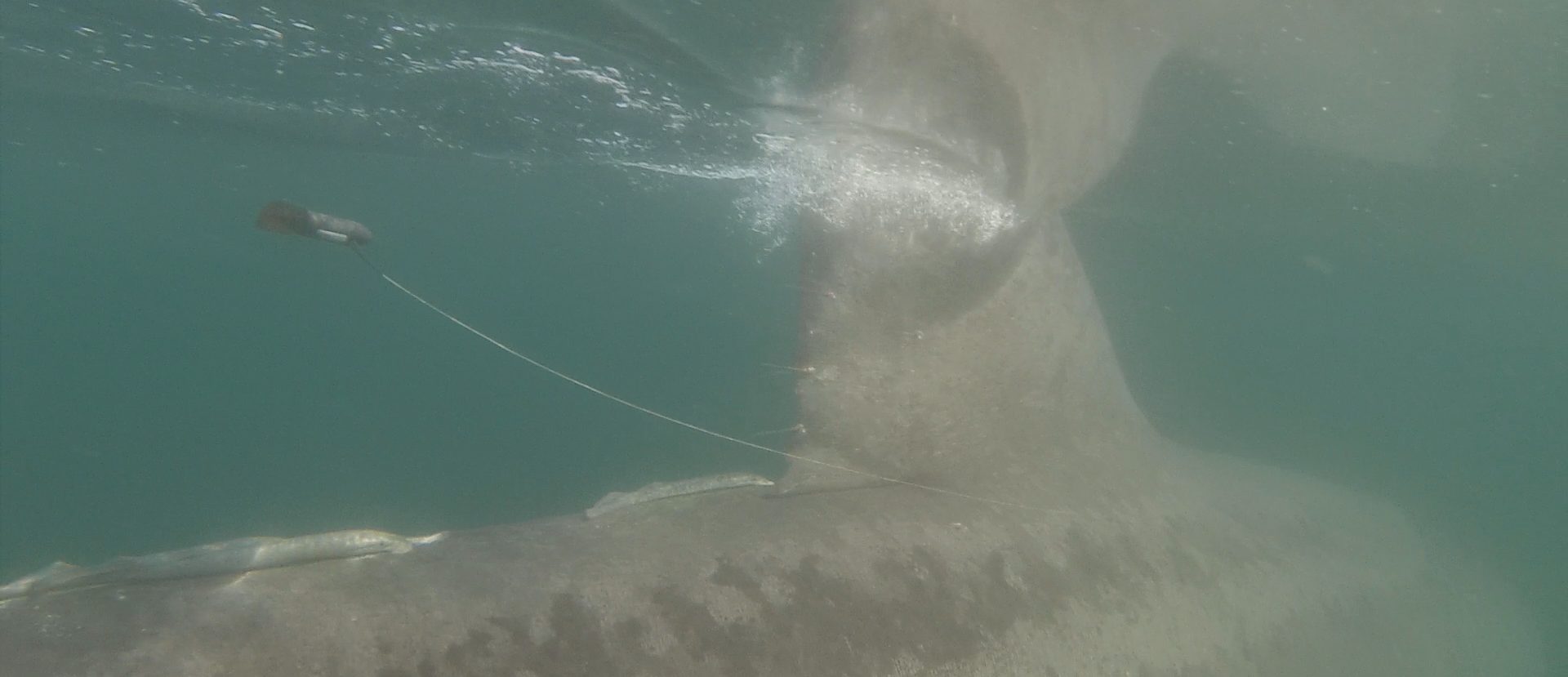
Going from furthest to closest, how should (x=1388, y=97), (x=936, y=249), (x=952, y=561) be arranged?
1. (x=1388, y=97)
2. (x=936, y=249)
3. (x=952, y=561)

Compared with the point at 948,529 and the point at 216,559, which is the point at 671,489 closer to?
the point at 948,529

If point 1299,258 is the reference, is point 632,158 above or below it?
below

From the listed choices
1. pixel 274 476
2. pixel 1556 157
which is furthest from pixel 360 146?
pixel 1556 157

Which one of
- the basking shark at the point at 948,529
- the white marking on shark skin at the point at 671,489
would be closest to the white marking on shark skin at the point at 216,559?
the basking shark at the point at 948,529

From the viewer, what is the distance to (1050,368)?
302 inches

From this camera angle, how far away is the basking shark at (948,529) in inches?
123

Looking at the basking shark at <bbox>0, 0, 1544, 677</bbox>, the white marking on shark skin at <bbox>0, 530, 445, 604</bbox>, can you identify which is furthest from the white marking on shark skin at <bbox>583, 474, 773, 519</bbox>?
the white marking on shark skin at <bbox>0, 530, 445, 604</bbox>

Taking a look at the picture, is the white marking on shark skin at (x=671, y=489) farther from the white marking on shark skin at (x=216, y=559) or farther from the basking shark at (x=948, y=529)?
the white marking on shark skin at (x=216, y=559)

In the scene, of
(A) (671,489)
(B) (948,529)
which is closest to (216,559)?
(A) (671,489)

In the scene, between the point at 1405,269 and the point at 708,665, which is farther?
the point at 1405,269

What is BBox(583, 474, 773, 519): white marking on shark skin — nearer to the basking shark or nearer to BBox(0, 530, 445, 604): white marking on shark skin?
the basking shark

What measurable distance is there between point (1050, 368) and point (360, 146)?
20006 mm

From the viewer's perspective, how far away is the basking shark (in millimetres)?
3129

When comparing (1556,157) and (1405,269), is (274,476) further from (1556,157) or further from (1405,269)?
(1405,269)
